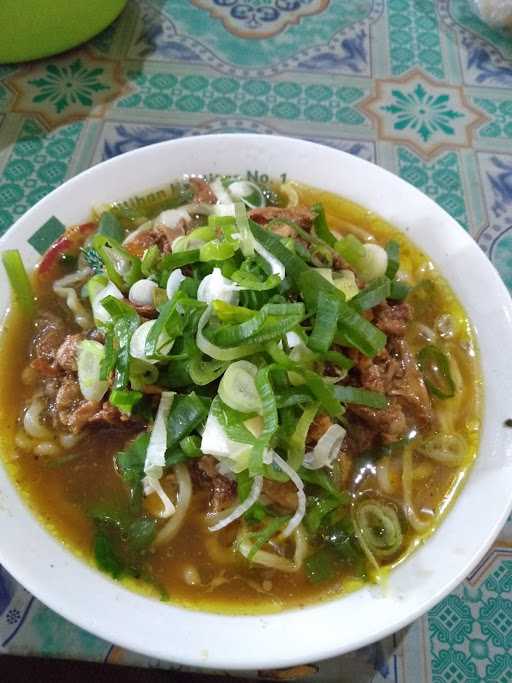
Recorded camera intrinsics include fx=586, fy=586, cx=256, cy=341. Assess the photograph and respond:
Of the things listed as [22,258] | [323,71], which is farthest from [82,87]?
[22,258]

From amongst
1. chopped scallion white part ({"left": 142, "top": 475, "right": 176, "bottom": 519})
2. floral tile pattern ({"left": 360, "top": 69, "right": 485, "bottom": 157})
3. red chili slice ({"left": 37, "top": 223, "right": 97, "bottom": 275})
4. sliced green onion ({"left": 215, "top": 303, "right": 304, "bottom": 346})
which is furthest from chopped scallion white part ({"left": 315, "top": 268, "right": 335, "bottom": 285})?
floral tile pattern ({"left": 360, "top": 69, "right": 485, "bottom": 157})

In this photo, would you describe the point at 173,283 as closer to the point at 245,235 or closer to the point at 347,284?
the point at 245,235

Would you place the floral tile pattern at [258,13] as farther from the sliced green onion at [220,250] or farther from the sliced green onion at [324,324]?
the sliced green onion at [324,324]

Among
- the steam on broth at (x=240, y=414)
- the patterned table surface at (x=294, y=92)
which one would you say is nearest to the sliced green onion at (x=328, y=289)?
the steam on broth at (x=240, y=414)

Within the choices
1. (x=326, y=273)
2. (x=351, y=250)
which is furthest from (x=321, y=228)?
(x=326, y=273)

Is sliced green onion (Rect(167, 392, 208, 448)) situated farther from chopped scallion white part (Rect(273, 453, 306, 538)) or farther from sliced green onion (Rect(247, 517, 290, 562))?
sliced green onion (Rect(247, 517, 290, 562))

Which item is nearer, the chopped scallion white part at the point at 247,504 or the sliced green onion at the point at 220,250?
the chopped scallion white part at the point at 247,504
